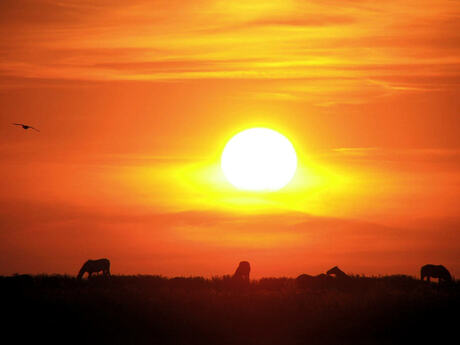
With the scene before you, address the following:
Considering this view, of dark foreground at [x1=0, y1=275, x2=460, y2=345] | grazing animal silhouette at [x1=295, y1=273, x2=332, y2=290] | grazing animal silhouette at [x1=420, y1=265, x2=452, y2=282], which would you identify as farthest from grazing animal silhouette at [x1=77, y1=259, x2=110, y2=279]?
grazing animal silhouette at [x1=420, y1=265, x2=452, y2=282]

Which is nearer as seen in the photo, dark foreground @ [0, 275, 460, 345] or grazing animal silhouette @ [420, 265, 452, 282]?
dark foreground @ [0, 275, 460, 345]

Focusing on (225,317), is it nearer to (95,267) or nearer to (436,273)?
(95,267)

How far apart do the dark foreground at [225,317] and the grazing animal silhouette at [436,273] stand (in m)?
9.67

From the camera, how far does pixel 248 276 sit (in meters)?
Result: 64.4

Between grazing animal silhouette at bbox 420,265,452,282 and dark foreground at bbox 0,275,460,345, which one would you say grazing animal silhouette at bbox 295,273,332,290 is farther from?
grazing animal silhouette at bbox 420,265,452,282

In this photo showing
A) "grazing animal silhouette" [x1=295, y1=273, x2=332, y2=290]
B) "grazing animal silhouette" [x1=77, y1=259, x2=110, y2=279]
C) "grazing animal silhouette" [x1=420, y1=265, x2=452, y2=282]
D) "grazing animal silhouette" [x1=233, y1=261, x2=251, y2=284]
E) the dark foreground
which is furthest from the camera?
"grazing animal silhouette" [x1=77, y1=259, x2=110, y2=279]

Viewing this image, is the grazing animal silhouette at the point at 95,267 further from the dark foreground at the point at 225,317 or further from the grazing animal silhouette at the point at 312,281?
the grazing animal silhouette at the point at 312,281

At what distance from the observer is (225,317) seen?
49688mm

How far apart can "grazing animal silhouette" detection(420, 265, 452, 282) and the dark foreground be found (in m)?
9.67

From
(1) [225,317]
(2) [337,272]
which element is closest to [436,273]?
(2) [337,272]

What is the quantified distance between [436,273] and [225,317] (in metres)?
18.9

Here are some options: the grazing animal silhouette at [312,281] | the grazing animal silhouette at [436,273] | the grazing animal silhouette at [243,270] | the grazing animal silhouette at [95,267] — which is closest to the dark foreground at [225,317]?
the grazing animal silhouette at [312,281]

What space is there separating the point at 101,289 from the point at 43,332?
6976mm

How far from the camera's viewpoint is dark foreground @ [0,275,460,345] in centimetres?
4781
